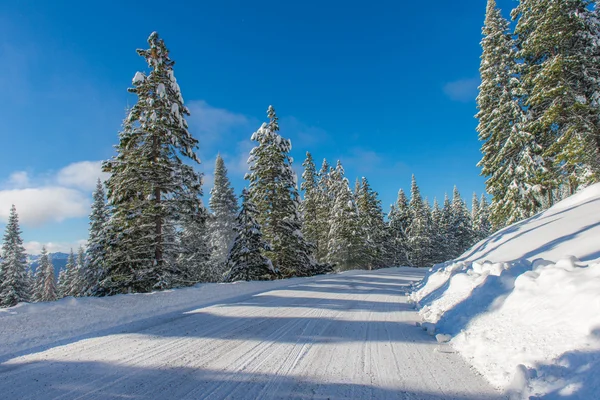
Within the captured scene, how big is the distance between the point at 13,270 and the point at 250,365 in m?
39.2

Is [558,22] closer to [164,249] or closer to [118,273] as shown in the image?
[164,249]

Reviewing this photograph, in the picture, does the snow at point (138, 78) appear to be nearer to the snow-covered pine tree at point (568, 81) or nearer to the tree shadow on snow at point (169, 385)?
the tree shadow on snow at point (169, 385)

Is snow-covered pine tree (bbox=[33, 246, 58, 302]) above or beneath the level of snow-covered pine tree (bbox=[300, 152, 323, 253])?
beneath

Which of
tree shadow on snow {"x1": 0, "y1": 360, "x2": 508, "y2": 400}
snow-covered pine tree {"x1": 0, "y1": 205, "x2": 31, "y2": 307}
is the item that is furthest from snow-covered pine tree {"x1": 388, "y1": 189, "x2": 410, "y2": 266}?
snow-covered pine tree {"x1": 0, "y1": 205, "x2": 31, "y2": 307}

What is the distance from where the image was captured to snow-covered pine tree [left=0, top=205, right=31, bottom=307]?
28500 millimetres

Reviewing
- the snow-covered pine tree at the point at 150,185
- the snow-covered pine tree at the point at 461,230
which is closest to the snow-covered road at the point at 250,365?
the snow-covered pine tree at the point at 150,185

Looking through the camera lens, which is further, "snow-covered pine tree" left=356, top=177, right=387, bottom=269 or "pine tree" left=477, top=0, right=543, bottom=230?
"snow-covered pine tree" left=356, top=177, right=387, bottom=269

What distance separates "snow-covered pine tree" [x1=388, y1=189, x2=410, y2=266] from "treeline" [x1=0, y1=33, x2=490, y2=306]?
18.9 ft

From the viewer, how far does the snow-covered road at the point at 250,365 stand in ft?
9.13

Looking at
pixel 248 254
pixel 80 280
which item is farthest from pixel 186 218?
pixel 80 280

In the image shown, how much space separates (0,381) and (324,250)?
105 ft

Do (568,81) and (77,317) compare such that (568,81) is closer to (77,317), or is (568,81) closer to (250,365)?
(250,365)

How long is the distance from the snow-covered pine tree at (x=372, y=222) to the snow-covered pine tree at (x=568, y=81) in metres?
17.6

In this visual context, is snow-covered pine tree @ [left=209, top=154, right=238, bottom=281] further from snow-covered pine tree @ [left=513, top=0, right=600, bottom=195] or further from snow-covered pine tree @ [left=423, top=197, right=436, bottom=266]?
snow-covered pine tree @ [left=423, top=197, right=436, bottom=266]
